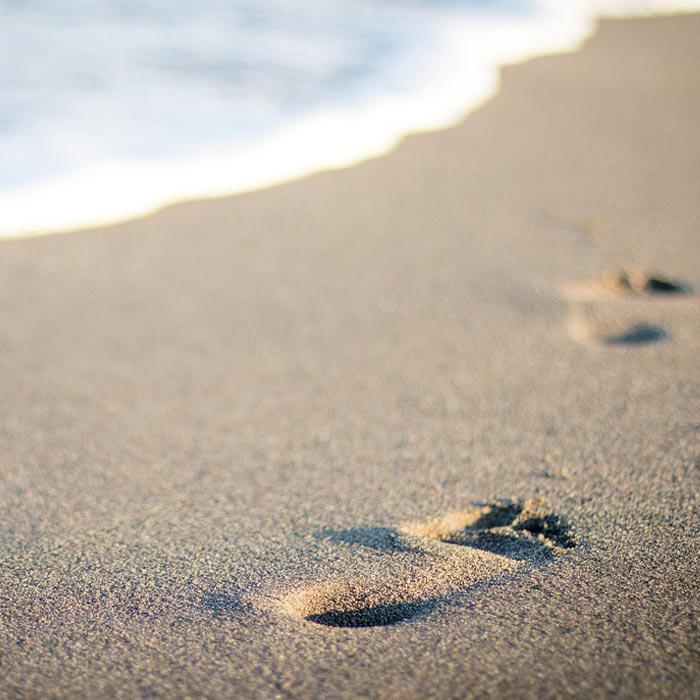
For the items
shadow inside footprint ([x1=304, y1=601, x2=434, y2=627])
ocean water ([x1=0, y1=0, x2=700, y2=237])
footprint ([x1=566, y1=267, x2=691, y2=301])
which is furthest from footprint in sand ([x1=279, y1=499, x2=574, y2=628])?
ocean water ([x1=0, y1=0, x2=700, y2=237])

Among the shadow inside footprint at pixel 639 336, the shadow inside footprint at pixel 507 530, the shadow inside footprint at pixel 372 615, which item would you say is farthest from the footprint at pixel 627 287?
the shadow inside footprint at pixel 372 615

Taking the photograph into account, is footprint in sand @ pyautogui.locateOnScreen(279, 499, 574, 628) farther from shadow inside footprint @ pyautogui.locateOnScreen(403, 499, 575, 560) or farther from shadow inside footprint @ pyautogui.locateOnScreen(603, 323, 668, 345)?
shadow inside footprint @ pyautogui.locateOnScreen(603, 323, 668, 345)

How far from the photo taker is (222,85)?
13.6 feet

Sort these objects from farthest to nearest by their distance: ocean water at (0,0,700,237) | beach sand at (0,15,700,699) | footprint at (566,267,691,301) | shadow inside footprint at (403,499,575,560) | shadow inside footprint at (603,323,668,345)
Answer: ocean water at (0,0,700,237) < footprint at (566,267,691,301) < shadow inside footprint at (603,323,668,345) < shadow inside footprint at (403,499,575,560) < beach sand at (0,15,700,699)

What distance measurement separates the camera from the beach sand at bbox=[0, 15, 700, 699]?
123cm

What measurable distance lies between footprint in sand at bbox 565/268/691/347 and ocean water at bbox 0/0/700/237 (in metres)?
1.33

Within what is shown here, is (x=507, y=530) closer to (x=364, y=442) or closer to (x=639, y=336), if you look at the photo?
(x=364, y=442)


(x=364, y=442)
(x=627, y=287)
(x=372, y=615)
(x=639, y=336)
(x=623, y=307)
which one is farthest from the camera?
(x=627, y=287)

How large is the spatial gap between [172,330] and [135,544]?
85 centimetres

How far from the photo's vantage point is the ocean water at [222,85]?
3156 mm

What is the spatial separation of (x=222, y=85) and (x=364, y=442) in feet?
9.55

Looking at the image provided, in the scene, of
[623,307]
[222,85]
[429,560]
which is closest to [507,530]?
[429,560]

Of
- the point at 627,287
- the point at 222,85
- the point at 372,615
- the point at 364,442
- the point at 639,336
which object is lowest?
the point at 372,615

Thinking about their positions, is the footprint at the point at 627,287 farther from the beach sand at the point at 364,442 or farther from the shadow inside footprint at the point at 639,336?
the shadow inside footprint at the point at 639,336
